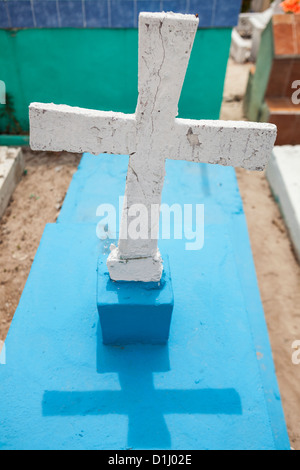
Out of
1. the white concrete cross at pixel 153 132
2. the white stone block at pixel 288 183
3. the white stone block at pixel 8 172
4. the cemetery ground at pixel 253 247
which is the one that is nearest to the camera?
the white concrete cross at pixel 153 132

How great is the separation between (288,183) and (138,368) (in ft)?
10.0

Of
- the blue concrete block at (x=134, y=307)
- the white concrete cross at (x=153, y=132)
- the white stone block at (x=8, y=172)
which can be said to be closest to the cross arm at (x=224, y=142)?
the white concrete cross at (x=153, y=132)

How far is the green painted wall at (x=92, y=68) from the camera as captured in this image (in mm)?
4602

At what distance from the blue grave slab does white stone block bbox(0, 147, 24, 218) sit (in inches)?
57.9

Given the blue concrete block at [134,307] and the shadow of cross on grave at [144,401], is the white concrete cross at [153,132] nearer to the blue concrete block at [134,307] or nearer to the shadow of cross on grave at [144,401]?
the blue concrete block at [134,307]

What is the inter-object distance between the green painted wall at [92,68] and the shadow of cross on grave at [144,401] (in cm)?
395

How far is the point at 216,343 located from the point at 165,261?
0.67 meters

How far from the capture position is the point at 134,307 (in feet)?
7.14

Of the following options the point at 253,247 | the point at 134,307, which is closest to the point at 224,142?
the point at 134,307

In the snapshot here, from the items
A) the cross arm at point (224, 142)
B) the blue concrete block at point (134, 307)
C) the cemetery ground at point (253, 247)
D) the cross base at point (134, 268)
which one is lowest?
the cemetery ground at point (253, 247)

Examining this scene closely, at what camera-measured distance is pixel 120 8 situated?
4316 mm

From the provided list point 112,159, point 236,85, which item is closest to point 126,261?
point 112,159

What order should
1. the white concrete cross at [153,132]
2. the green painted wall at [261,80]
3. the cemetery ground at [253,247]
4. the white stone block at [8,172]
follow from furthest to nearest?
the green painted wall at [261,80]
the white stone block at [8,172]
the cemetery ground at [253,247]
the white concrete cross at [153,132]
